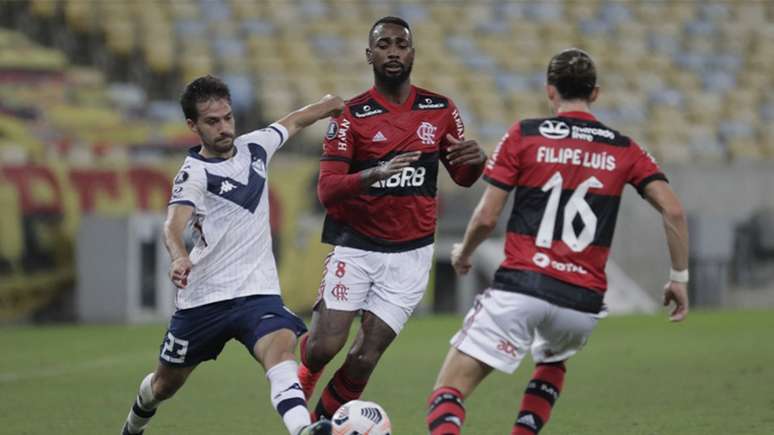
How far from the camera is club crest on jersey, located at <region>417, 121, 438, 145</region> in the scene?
7.55 meters

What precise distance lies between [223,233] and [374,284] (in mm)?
1057

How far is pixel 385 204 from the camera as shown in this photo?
7.51 m

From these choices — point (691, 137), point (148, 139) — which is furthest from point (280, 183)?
point (691, 137)

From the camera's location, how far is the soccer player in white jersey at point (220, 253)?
6730 mm

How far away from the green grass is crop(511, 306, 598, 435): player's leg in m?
1.73

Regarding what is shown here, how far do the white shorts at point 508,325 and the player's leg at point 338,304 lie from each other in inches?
59.8

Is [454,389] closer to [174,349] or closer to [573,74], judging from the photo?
[573,74]

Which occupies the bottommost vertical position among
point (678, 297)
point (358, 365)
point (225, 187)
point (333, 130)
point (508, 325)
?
point (358, 365)

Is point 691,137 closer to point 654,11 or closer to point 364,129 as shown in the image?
point 654,11

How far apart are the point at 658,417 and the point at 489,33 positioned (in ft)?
54.0

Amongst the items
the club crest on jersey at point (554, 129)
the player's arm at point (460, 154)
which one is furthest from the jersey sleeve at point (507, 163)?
the player's arm at point (460, 154)

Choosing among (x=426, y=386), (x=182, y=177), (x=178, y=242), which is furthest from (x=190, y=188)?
(x=426, y=386)

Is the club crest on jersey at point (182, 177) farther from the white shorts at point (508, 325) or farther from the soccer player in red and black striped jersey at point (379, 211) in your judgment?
the white shorts at point (508, 325)

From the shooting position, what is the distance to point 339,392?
24.4 ft
